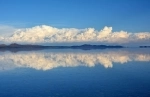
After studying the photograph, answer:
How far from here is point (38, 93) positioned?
16359 millimetres

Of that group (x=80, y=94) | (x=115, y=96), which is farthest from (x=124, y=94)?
(x=80, y=94)

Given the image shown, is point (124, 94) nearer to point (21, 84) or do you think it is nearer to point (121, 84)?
point (121, 84)

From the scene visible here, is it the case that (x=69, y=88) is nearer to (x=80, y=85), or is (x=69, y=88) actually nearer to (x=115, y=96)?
(x=80, y=85)

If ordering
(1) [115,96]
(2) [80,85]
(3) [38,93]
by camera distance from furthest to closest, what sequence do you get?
(2) [80,85]
(3) [38,93]
(1) [115,96]

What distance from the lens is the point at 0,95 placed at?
15.6 meters

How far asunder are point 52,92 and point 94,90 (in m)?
3.07

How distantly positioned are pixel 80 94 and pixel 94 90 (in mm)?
1578

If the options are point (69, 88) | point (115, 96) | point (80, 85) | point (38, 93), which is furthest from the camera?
point (80, 85)

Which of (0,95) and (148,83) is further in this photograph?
(148,83)

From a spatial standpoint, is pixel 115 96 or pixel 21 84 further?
pixel 21 84

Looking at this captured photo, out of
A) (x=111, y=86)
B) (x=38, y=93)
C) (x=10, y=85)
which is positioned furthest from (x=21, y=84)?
(x=111, y=86)

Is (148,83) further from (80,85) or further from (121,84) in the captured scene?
(80,85)

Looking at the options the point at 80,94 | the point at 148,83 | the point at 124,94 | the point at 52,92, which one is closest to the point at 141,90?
the point at 124,94

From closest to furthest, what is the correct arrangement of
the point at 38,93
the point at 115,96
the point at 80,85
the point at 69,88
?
the point at 115,96, the point at 38,93, the point at 69,88, the point at 80,85
